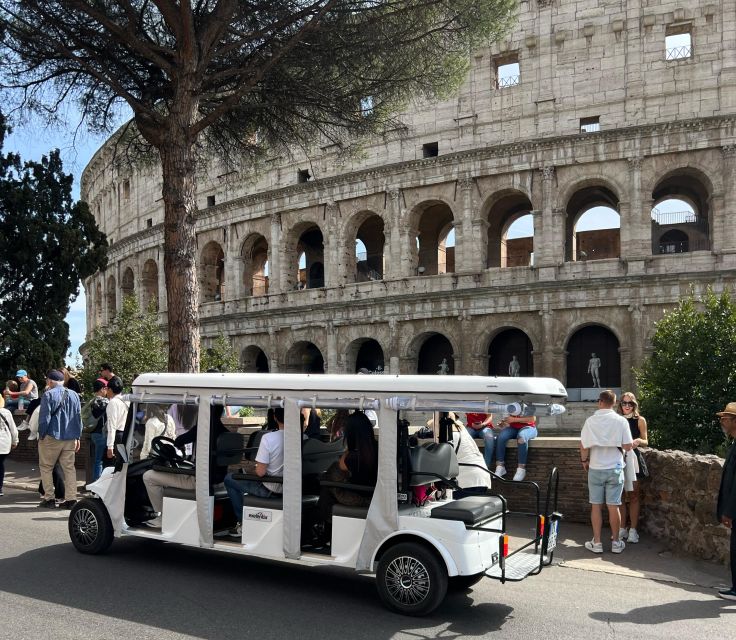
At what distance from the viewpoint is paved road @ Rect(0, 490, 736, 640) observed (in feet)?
18.3

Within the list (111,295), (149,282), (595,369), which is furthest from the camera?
(111,295)

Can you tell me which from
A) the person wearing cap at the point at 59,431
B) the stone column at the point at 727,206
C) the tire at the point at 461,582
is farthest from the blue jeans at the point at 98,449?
the stone column at the point at 727,206

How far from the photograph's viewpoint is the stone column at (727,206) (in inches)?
932

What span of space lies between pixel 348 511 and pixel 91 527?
3123mm

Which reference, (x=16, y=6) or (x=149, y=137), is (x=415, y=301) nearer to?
(x=149, y=137)

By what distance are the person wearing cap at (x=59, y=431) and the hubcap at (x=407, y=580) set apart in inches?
251

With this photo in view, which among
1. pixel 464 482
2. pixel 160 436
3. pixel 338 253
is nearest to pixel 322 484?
pixel 464 482

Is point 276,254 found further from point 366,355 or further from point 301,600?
point 301,600

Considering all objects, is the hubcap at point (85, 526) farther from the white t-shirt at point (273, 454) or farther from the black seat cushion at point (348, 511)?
the black seat cushion at point (348, 511)

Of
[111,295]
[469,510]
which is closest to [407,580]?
Answer: [469,510]

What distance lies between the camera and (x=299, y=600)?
6320 mm

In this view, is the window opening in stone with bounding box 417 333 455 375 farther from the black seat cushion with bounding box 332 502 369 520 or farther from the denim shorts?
the black seat cushion with bounding box 332 502 369 520

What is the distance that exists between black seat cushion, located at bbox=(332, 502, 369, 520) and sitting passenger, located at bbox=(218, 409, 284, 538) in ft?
2.23

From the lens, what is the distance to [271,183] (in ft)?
105
